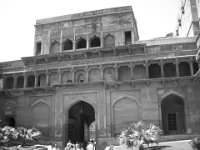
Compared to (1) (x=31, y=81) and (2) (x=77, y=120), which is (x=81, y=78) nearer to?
(2) (x=77, y=120)

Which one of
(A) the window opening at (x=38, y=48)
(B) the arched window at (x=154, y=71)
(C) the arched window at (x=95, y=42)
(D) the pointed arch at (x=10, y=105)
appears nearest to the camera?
(B) the arched window at (x=154, y=71)

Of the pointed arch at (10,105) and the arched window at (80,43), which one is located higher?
the arched window at (80,43)

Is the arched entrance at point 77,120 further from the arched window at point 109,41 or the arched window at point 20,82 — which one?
the arched window at point 109,41

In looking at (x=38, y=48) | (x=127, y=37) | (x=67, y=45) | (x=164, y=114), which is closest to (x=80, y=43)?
(x=67, y=45)

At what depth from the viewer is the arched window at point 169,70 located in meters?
25.3

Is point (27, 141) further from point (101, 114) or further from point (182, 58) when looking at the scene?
point (182, 58)

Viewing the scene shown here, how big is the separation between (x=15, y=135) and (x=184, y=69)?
54.0 ft

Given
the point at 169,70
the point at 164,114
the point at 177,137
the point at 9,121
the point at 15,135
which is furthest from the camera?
the point at 9,121

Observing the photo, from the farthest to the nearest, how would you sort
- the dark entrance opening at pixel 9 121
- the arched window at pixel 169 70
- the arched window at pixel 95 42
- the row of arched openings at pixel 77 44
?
the arched window at pixel 95 42, the row of arched openings at pixel 77 44, the dark entrance opening at pixel 9 121, the arched window at pixel 169 70

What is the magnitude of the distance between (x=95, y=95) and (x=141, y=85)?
14.6ft

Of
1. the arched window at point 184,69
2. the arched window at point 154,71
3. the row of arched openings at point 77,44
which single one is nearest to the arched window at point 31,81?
the row of arched openings at point 77,44

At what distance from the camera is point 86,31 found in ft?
95.2

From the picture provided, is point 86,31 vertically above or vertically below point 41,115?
above

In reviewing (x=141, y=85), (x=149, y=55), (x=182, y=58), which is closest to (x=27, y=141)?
(x=141, y=85)
